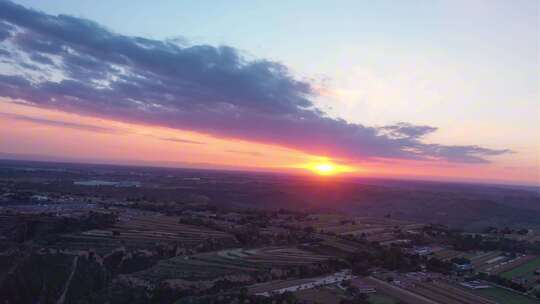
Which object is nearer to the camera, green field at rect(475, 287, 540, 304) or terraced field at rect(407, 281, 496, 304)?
terraced field at rect(407, 281, 496, 304)

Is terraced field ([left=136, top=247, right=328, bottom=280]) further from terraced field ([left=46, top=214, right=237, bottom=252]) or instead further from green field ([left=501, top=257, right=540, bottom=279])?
green field ([left=501, top=257, right=540, bottom=279])

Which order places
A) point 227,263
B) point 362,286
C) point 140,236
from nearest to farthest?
point 362,286, point 227,263, point 140,236

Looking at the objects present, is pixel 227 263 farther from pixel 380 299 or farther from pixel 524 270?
pixel 524 270

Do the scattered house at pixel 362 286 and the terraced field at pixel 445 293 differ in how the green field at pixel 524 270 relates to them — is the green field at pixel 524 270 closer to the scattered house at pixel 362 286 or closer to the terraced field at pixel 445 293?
the terraced field at pixel 445 293

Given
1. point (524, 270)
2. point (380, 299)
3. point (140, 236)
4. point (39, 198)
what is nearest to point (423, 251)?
point (524, 270)

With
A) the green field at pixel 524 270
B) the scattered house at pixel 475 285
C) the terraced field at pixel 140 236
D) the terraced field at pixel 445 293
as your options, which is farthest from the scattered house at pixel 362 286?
the terraced field at pixel 140 236

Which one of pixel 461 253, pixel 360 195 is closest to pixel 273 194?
pixel 360 195

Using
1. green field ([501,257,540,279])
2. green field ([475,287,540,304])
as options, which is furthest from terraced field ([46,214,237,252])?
green field ([501,257,540,279])
